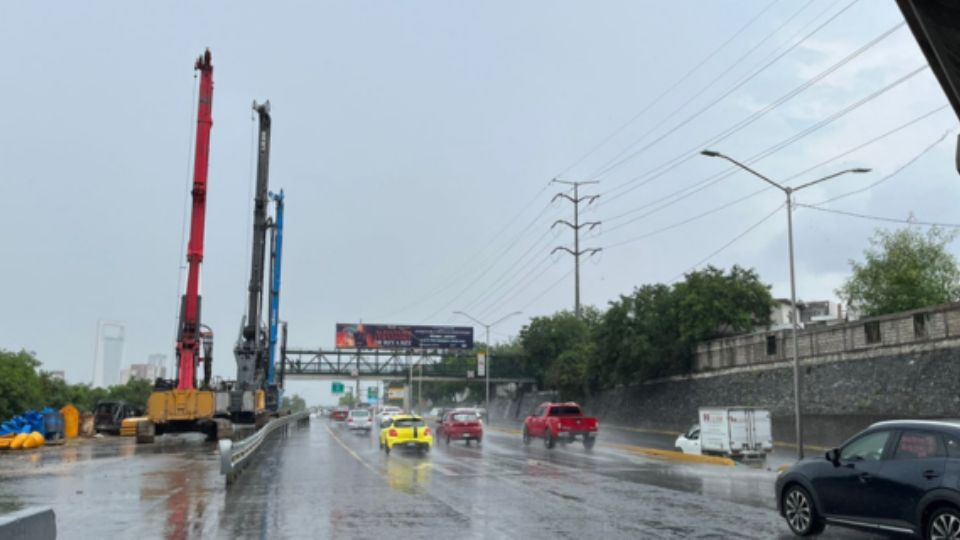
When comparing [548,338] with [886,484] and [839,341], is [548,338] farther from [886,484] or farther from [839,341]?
[886,484]

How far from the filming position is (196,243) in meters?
36.7

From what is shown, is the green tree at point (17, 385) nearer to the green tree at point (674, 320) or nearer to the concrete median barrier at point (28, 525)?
the green tree at point (674, 320)

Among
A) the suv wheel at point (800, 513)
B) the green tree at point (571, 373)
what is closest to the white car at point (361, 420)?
the green tree at point (571, 373)

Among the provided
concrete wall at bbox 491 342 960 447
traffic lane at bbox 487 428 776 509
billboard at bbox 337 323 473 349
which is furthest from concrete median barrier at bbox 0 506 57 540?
billboard at bbox 337 323 473 349

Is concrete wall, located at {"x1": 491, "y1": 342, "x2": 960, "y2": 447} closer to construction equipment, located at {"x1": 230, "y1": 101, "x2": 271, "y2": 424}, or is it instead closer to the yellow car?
the yellow car

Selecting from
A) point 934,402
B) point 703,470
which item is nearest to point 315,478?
point 703,470

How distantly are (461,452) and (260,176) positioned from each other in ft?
72.7

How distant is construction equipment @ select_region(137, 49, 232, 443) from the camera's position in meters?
34.8

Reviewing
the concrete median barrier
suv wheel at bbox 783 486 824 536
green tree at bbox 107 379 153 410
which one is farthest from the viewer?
green tree at bbox 107 379 153 410

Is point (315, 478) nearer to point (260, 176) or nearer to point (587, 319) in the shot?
point (260, 176)

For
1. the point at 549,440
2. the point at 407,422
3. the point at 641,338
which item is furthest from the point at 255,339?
the point at 641,338

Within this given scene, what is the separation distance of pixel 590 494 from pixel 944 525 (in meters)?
8.42

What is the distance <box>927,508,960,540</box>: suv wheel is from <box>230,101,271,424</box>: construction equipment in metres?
35.0

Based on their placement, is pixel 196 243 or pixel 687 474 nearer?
pixel 687 474
